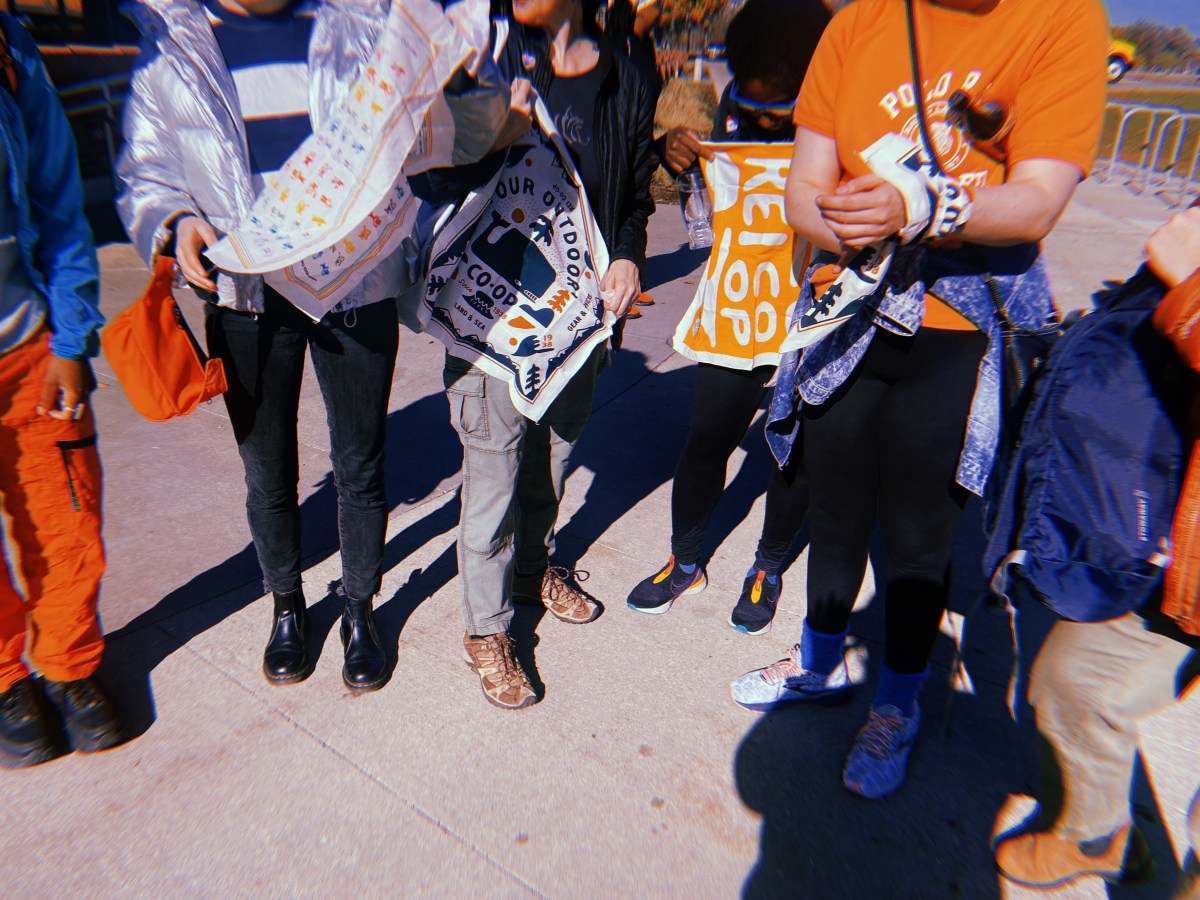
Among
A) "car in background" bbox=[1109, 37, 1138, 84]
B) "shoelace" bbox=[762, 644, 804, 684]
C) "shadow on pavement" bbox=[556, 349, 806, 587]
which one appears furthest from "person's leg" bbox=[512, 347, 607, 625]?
"car in background" bbox=[1109, 37, 1138, 84]

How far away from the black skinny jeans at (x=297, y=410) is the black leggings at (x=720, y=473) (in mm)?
1018

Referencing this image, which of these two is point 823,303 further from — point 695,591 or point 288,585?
point 288,585

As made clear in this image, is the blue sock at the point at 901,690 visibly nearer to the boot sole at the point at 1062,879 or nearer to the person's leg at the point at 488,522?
the boot sole at the point at 1062,879

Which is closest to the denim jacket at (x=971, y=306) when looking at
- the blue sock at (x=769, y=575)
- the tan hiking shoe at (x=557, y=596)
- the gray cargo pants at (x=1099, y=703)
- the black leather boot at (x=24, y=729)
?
the gray cargo pants at (x=1099, y=703)

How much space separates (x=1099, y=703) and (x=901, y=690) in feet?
2.07

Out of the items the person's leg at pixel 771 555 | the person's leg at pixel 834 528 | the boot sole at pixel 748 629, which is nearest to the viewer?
the person's leg at pixel 834 528

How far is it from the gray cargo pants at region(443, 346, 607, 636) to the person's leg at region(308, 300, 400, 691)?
0.71 feet

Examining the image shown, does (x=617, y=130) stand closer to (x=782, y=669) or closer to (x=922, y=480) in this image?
(x=922, y=480)

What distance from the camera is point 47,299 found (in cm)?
207

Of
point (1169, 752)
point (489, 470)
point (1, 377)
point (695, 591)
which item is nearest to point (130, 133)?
point (1, 377)

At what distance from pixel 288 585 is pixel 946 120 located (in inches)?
88.5

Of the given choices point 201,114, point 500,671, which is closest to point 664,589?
point 500,671

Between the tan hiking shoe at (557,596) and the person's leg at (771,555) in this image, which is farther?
the tan hiking shoe at (557,596)

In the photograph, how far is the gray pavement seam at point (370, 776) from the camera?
203 cm
